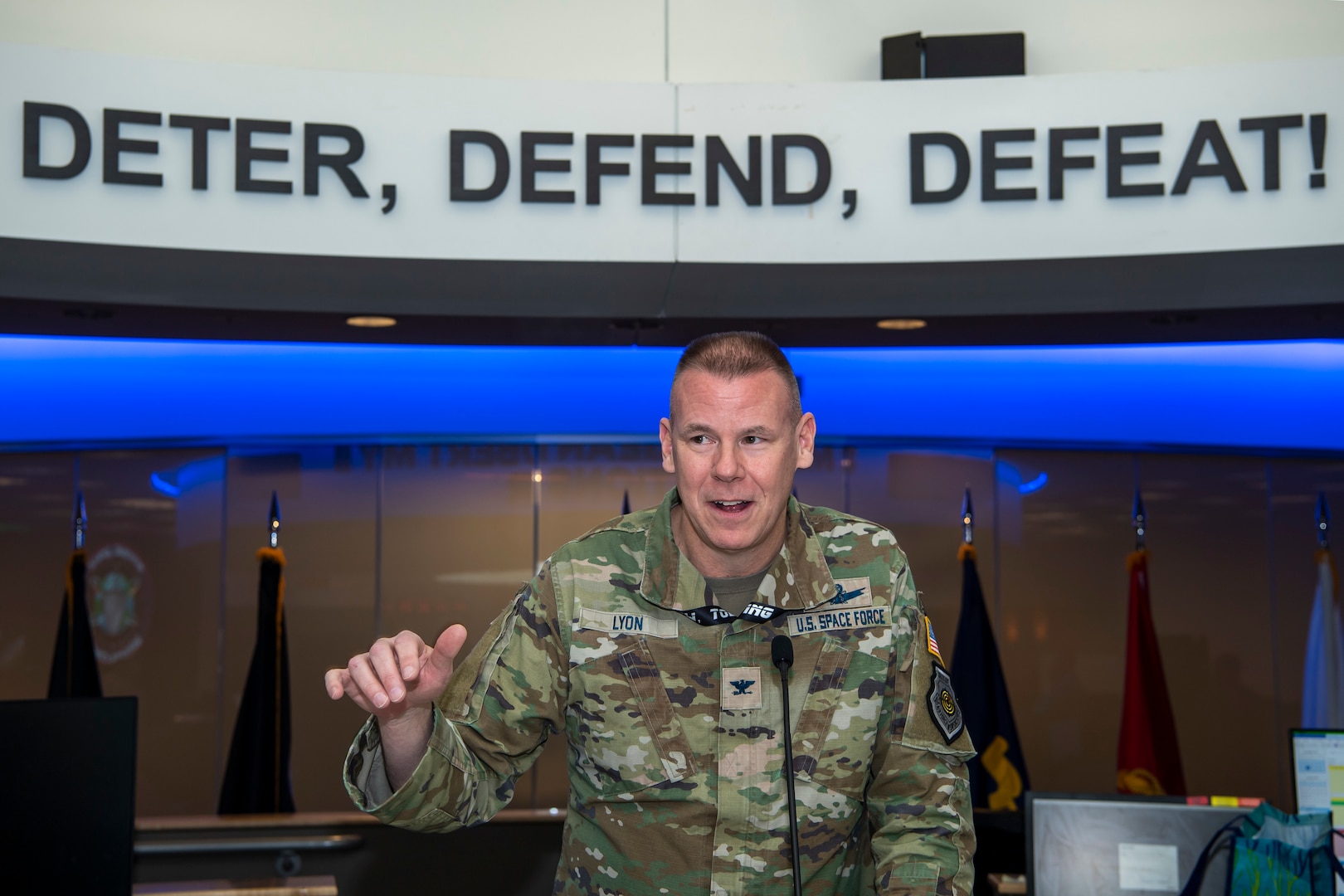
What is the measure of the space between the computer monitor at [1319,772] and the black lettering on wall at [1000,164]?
1.45 metres

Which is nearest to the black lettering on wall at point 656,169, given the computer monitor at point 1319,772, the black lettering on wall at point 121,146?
the black lettering on wall at point 121,146

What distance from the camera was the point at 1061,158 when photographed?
298 centimetres

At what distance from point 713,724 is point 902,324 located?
6.85 ft

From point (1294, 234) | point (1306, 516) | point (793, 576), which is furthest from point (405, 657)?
point (1306, 516)

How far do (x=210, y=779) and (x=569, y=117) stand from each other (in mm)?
3511

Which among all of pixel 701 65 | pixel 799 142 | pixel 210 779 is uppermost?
pixel 701 65

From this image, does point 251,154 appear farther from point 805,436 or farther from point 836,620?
point 836,620

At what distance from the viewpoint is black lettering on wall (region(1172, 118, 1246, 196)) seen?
9.62ft

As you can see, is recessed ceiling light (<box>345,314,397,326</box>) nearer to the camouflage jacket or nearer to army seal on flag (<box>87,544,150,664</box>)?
the camouflage jacket

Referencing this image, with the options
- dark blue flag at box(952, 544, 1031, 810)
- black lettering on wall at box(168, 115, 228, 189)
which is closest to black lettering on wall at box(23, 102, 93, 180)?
black lettering on wall at box(168, 115, 228, 189)

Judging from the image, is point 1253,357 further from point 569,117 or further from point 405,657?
point 405,657

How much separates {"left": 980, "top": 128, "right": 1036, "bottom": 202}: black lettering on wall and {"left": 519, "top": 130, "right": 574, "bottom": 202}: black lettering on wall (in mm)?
1005

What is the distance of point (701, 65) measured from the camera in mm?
3193

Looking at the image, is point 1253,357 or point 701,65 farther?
point 1253,357
